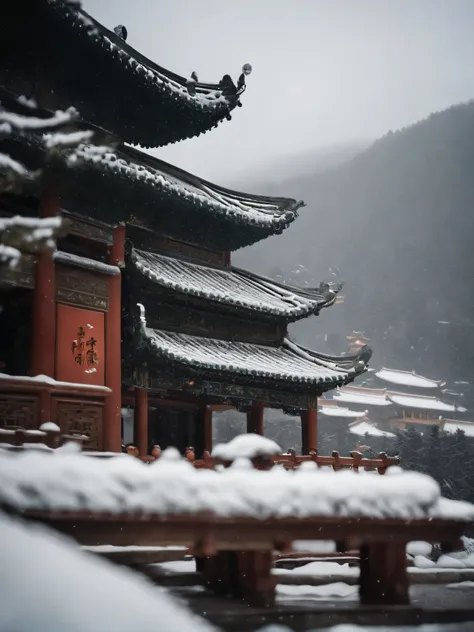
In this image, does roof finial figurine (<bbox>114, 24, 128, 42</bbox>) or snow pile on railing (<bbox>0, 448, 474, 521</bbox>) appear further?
roof finial figurine (<bbox>114, 24, 128, 42</bbox>)

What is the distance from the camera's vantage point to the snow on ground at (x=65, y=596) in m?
3.33

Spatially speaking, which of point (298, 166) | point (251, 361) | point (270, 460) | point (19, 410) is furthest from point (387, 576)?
point (298, 166)

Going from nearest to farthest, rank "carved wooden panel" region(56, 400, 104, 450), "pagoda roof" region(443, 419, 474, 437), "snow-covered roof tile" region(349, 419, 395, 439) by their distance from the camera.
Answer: "carved wooden panel" region(56, 400, 104, 450), "snow-covered roof tile" region(349, 419, 395, 439), "pagoda roof" region(443, 419, 474, 437)

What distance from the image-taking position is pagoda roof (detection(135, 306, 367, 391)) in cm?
1139

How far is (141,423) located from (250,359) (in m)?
2.58

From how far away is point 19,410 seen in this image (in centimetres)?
790

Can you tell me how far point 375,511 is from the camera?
5074 mm

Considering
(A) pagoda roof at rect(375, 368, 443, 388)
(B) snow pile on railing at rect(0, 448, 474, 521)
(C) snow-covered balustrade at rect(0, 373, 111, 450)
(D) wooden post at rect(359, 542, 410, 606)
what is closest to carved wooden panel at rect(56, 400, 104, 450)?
(C) snow-covered balustrade at rect(0, 373, 111, 450)

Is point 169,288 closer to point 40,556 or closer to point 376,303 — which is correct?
point 40,556

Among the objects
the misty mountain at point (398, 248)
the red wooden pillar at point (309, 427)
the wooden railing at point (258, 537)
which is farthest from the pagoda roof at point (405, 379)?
the wooden railing at point (258, 537)

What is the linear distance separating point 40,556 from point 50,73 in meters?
8.20

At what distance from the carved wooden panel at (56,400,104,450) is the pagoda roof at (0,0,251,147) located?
442cm

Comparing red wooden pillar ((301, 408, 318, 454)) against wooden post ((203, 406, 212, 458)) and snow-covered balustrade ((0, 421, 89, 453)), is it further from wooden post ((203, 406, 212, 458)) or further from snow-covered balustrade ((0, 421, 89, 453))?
snow-covered balustrade ((0, 421, 89, 453))

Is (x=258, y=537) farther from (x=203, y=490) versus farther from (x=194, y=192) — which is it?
(x=194, y=192)
